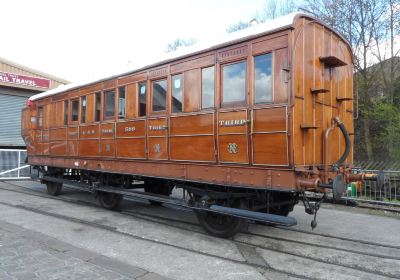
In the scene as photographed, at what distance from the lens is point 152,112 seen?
809 cm

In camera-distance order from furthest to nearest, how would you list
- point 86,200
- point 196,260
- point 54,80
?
point 54,80 < point 86,200 < point 196,260

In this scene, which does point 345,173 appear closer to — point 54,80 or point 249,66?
point 249,66

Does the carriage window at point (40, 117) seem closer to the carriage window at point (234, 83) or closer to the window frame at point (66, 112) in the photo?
the window frame at point (66, 112)

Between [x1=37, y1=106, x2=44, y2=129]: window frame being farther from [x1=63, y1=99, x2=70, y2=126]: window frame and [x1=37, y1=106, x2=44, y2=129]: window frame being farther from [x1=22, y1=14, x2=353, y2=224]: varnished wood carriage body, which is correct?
[x1=22, y1=14, x2=353, y2=224]: varnished wood carriage body

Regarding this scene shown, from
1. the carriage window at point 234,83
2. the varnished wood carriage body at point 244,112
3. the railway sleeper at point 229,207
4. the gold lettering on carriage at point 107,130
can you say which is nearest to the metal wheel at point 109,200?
the varnished wood carriage body at point 244,112

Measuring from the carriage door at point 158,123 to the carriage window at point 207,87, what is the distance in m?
1.06

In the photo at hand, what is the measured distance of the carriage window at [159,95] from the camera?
7.88m

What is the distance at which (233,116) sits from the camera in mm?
6441

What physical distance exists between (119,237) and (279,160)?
3241 millimetres

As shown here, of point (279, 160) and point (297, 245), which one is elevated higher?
point (279, 160)

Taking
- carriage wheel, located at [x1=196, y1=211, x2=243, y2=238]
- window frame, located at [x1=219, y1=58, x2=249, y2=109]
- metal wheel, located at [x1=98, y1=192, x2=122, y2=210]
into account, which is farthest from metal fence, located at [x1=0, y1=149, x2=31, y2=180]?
window frame, located at [x1=219, y1=58, x2=249, y2=109]

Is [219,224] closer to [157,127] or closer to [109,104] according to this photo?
[157,127]

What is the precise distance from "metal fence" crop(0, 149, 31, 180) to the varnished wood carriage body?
1103 centimetres

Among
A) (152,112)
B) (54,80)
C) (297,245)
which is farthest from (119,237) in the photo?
(54,80)
